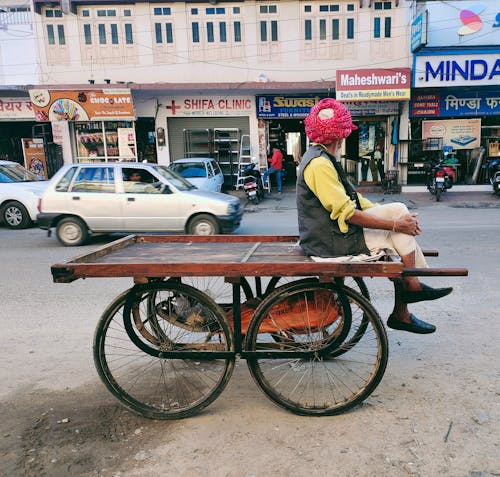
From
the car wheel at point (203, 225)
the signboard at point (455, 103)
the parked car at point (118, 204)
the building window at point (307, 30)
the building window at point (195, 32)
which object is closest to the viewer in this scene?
the parked car at point (118, 204)

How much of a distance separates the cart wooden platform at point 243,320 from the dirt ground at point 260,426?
0.16 metres

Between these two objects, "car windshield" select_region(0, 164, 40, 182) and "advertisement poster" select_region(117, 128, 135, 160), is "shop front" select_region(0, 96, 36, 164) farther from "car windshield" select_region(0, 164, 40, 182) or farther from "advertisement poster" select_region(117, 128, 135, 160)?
"car windshield" select_region(0, 164, 40, 182)

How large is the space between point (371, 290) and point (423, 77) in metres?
12.6

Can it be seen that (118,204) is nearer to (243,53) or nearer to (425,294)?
(425,294)

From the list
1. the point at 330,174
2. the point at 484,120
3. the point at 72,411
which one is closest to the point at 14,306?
the point at 72,411

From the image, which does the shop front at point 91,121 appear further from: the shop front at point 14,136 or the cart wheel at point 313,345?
the cart wheel at point 313,345

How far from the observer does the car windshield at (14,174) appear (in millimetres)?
11586

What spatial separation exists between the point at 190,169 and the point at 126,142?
18.0ft

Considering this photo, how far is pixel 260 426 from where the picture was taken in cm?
277

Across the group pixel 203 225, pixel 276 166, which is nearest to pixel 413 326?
pixel 203 225

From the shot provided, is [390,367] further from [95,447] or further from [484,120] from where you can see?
[484,120]

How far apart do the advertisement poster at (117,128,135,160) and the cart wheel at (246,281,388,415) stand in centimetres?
1663

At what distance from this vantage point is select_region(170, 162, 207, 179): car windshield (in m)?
14.3

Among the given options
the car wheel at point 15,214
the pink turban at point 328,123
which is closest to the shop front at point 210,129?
the car wheel at point 15,214
